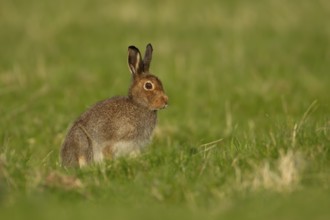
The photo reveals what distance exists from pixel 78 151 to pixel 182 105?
510cm

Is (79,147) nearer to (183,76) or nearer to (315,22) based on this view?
(183,76)

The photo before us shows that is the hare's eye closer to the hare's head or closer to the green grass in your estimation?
the hare's head

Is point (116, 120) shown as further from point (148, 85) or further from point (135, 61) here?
point (135, 61)

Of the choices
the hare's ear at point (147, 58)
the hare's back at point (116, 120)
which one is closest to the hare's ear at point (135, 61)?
the hare's ear at point (147, 58)

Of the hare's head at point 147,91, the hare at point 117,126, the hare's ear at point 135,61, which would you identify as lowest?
the hare at point 117,126

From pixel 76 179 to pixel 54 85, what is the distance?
7.61 m

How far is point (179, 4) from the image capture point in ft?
71.8

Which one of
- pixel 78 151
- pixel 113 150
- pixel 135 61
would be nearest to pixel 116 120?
pixel 113 150

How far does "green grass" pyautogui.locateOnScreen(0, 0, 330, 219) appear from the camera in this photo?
21.1 ft

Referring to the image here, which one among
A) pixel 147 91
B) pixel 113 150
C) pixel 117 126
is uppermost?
pixel 147 91

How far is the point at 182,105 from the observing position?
13680 millimetres

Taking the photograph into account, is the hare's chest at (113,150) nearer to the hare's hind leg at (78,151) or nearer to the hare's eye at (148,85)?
the hare's hind leg at (78,151)

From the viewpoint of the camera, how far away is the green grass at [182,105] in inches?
254

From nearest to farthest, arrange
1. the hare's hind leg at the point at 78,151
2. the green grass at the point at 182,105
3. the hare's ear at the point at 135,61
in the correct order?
the green grass at the point at 182,105 → the hare's hind leg at the point at 78,151 → the hare's ear at the point at 135,61
